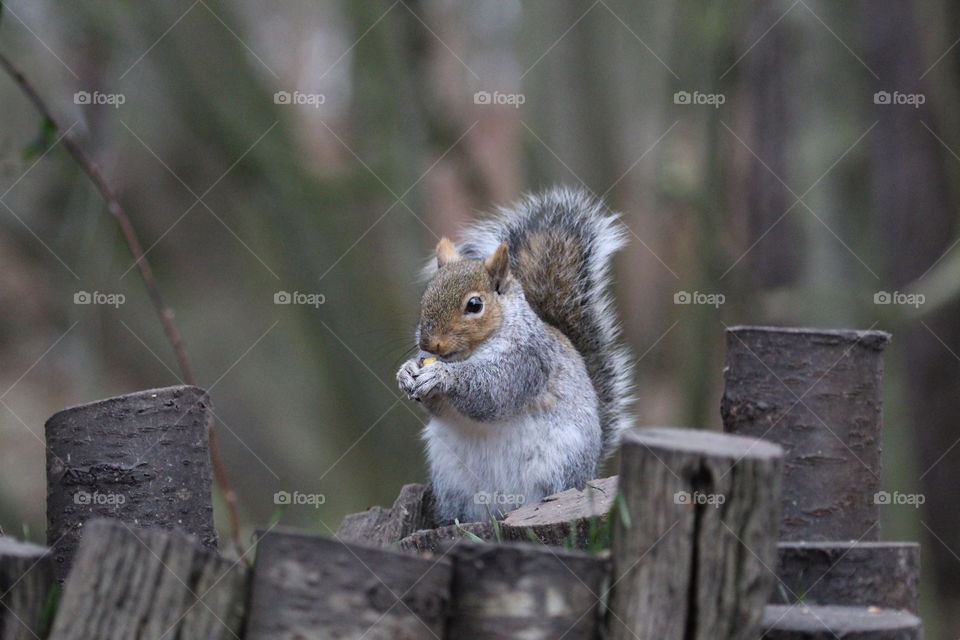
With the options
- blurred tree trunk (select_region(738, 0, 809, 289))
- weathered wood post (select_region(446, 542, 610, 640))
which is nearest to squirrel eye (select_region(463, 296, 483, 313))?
weathered wood post (select_region(446, 542, 610, 640))

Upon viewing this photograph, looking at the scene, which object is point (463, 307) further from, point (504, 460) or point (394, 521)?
point (394, 521)

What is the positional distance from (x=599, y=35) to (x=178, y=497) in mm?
3162

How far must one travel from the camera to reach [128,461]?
6.53ft

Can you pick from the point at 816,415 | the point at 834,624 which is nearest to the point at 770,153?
the point at 816,415

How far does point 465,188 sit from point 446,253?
2.00 m

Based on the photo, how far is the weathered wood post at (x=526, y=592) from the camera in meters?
1.47

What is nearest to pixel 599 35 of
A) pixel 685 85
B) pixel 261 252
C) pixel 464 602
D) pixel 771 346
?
pixel 685 85

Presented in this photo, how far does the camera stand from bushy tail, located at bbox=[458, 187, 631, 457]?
306 centimetres

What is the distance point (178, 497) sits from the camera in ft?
6.66

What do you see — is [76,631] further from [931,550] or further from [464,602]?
[931,550]

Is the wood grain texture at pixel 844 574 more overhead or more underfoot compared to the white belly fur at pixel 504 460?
more underfoot

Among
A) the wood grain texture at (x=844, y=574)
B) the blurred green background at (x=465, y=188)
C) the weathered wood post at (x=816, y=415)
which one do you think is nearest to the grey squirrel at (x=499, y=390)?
the weathered wood post at (x=816, y=415)

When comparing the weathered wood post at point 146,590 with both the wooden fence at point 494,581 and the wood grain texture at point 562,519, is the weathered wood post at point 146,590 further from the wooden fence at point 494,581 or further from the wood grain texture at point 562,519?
the wood grain texture at point 562,519

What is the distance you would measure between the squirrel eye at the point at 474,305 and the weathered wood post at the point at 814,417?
0.91 m
